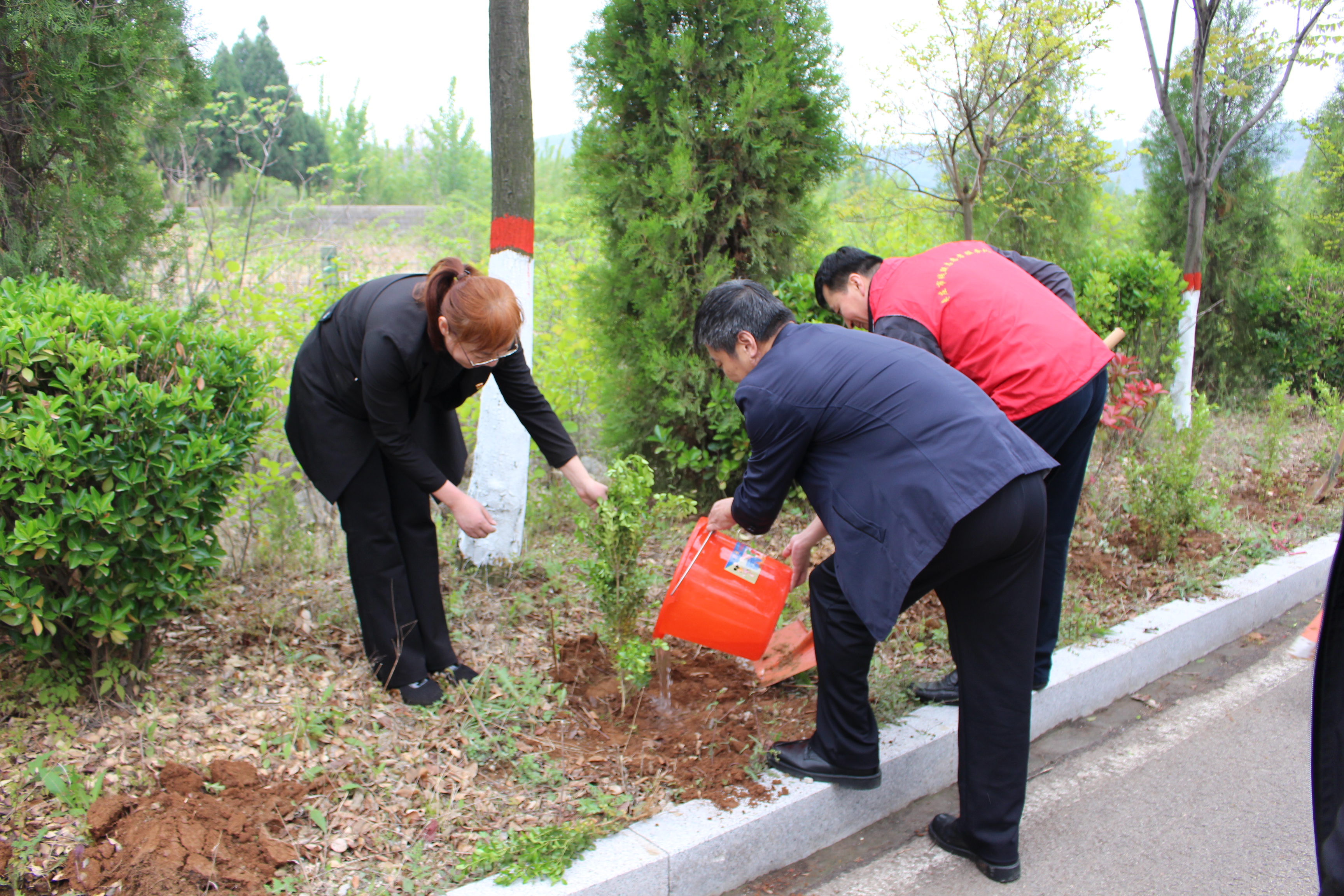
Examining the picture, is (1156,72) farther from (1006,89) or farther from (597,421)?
(597,421)

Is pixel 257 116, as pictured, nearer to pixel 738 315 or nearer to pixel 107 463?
pixel 107 463

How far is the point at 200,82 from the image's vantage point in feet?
13.1

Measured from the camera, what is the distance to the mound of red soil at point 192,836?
2.16m

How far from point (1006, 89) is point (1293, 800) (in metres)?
5.54

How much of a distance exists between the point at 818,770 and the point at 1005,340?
1.63 m

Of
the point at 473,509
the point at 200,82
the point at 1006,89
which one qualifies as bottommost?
the point at 473,509

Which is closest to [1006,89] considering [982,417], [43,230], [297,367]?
[982,417]

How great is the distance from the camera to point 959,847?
270 centimetres

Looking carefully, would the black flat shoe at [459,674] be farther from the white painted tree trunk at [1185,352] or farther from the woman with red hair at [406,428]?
the white painted tree trunk at [1185,352]

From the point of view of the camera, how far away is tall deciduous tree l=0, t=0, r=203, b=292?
3.43m

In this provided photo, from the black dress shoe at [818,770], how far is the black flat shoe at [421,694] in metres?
1.27

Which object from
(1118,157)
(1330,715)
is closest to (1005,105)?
(1118,157)

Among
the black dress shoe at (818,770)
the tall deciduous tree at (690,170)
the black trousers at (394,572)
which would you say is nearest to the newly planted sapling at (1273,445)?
the tall deciduous tree at (690,170)

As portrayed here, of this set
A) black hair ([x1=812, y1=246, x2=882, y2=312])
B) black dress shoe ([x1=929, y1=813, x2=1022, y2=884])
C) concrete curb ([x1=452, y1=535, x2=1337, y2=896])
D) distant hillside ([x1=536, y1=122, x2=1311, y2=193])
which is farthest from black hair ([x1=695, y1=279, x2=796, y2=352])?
distant hillside ([x1=536, y1=122, x2=1311, y2=193])
